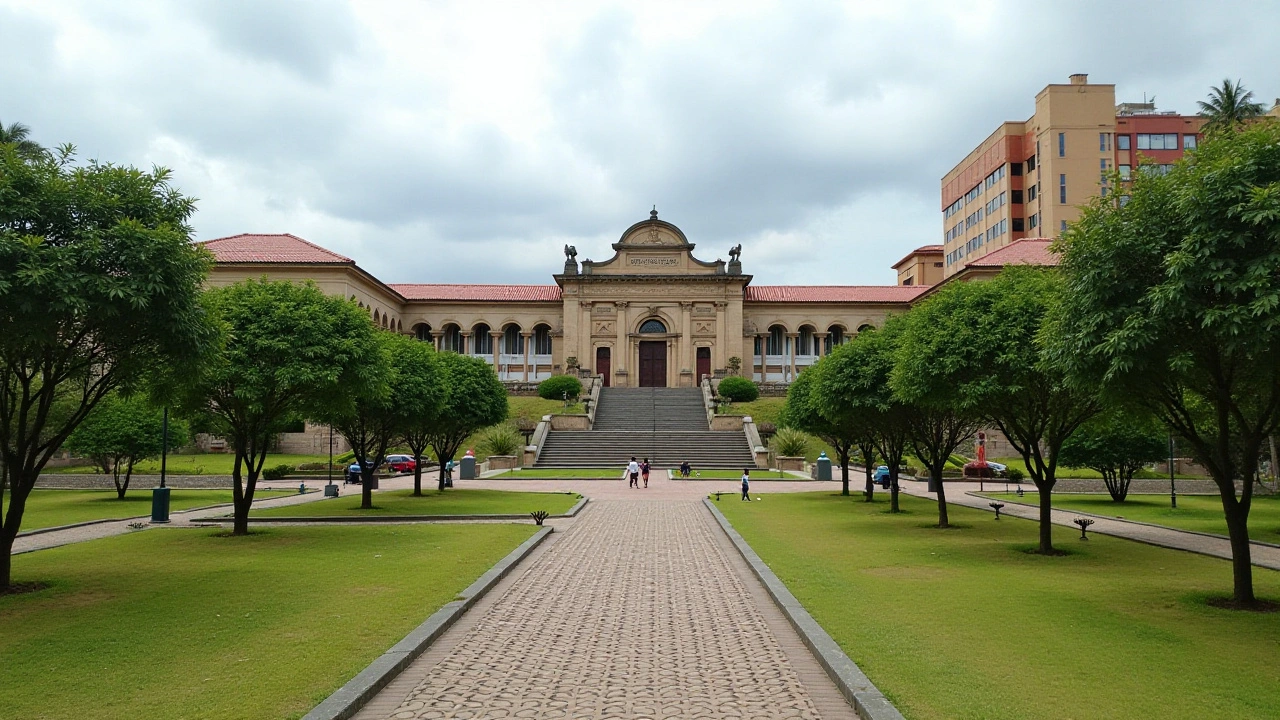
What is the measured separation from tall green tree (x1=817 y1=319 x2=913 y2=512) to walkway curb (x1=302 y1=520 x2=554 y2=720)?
13.4 meters

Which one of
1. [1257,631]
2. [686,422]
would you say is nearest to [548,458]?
[686,422]

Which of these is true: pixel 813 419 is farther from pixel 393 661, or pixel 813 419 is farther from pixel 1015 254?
pixel 1015 254

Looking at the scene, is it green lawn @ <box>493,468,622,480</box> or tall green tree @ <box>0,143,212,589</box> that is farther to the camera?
green lawn @ <box>493,468,622,480</box>

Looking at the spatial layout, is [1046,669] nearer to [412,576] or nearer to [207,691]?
[207,691]

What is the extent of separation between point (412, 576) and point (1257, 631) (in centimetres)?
1077

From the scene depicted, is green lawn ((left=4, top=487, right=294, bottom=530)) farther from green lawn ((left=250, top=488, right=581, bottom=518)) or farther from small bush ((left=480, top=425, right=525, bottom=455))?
small bush ((left=480, top=425, right=525, bottom=455))

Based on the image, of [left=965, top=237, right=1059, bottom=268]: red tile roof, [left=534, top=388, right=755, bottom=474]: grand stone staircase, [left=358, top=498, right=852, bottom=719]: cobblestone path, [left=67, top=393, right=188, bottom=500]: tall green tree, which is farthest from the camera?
[left=965, top=237, right=1059, bottom=268]: red tile roof

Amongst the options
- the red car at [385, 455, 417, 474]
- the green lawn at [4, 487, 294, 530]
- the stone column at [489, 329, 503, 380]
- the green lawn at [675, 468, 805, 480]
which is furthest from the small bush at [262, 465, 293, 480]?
the stone column at [489, 329, 503, 380]

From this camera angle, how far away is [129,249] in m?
11.3

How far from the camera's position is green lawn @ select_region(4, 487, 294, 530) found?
23403 millimetres

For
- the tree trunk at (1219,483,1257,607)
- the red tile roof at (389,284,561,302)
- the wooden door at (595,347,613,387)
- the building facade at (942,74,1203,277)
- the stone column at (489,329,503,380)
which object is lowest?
the tree trunk at (1219,483,1257,607)

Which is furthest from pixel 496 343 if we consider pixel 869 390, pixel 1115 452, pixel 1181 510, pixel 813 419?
pixel 1181 510

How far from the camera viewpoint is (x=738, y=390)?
59125 millimetres

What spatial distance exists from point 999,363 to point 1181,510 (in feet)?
50.4
